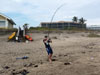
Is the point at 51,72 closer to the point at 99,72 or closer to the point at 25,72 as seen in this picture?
the point at 25,72

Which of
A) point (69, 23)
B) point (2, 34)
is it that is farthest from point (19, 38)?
point (69, 23)

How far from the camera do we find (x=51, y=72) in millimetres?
6000

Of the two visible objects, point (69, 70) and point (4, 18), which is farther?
point (4, 18)

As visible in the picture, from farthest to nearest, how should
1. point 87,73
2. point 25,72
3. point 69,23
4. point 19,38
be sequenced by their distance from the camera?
point 69,23 → point 19,38 → point 25,72 → point 87,73

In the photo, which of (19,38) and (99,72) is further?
(19,38)

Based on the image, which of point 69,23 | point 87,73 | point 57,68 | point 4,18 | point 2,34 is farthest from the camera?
point 69,23

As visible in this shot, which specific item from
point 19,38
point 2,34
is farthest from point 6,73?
point 2,34

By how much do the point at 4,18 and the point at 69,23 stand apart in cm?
5036

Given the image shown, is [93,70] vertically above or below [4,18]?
below

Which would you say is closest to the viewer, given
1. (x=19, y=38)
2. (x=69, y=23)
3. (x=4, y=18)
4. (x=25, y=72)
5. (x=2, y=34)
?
(x=25, y=72)

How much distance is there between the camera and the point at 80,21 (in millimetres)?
82812

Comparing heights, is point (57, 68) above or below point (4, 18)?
below

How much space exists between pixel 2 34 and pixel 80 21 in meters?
61.8

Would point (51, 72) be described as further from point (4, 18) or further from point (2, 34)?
point (4, 18)
